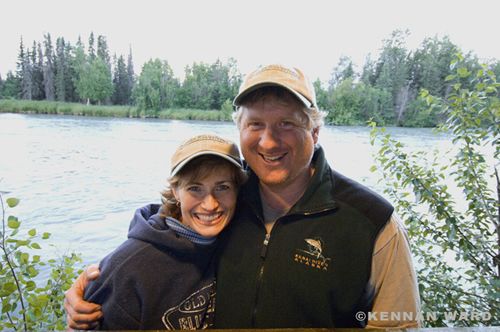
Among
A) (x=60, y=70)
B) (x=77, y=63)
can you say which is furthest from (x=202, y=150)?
(x=77, y=63)

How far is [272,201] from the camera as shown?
73.1 inches

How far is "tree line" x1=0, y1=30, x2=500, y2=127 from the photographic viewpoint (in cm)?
1806

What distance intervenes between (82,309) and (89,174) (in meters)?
15.7

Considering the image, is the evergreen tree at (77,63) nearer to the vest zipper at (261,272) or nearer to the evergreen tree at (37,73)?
the evergreen tree at (37,73)

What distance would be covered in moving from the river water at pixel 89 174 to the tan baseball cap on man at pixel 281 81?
2.39 m

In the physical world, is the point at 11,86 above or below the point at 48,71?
below

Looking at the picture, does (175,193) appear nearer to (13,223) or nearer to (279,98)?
(279,98)

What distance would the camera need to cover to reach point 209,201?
5.61 feet

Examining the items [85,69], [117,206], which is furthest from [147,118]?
[117,206]

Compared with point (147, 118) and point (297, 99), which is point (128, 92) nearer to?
point (147, 118)

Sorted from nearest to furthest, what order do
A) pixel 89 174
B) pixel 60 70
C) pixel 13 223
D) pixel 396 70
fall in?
pixel 13 223 → pixel 89 174 → pixel 396 70 → pixel 60 70

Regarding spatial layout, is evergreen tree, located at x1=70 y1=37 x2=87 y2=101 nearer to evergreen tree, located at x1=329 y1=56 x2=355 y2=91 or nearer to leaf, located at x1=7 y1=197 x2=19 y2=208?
evergreen tree, located at x1=329 y1=56 x2=355 y2=91

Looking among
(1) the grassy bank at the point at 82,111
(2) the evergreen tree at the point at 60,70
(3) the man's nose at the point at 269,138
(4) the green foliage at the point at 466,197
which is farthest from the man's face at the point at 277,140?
(2) the evergreen tree at the point at 60,70

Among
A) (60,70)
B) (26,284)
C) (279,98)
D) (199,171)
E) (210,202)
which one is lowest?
(26,284)
